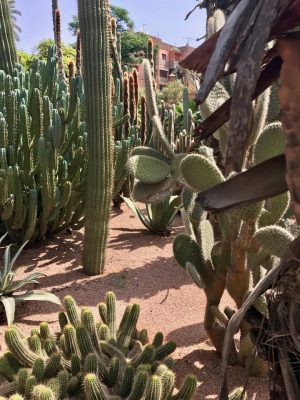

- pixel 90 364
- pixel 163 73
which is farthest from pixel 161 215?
pixel 163 73

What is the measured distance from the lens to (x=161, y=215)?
540cm

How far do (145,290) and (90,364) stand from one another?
6.18 ft

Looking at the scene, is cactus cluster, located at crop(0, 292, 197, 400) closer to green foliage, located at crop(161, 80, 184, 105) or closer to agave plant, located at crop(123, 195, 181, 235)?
agave plant, located at crop(123, 195, 181, 235)

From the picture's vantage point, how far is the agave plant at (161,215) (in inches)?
213

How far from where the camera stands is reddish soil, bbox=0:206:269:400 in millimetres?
2863

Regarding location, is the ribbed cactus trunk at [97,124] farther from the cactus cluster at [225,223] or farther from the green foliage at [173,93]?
the green foliage at [173,93]

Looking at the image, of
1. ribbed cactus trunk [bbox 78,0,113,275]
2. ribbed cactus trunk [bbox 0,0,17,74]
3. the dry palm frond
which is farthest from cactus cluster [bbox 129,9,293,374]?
ribbed cactus trunk [bbox 0,0,17,74]

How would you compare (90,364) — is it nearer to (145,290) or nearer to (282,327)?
(282,327)

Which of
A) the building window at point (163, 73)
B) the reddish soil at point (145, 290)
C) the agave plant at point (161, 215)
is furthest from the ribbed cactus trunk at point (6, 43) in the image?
the building window at point (163, 73)

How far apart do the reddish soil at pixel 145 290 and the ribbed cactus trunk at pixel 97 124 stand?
1.00ft

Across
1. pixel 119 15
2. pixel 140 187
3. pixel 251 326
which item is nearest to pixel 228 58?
pixel 251 326

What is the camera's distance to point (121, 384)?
2213mm

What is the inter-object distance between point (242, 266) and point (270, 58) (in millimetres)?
1590

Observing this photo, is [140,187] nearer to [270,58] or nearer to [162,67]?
[270,58]
